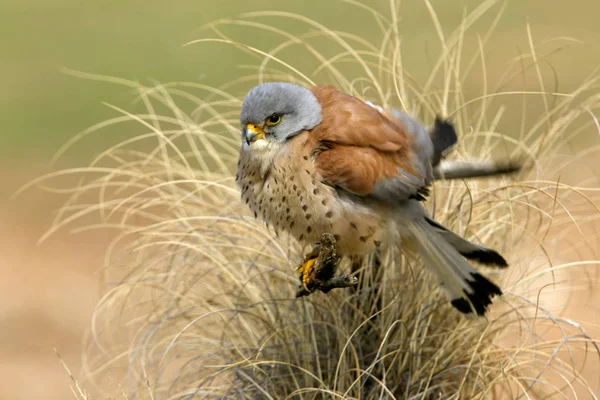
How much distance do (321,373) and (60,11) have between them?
32.1ft

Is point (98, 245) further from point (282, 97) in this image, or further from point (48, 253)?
point (282, 97)

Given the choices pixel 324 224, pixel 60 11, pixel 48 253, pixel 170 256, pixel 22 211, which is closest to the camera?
pixel 324 224

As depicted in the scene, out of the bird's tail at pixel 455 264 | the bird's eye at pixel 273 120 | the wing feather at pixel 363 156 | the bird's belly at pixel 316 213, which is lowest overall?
the bird's tail at pixel 455 264

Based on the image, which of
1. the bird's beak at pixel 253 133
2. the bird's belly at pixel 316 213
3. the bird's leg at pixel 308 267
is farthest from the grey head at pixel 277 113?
the bird's leg at pixel 308 267

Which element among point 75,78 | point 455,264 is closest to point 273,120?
point 455,264

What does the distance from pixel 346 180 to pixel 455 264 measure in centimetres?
42

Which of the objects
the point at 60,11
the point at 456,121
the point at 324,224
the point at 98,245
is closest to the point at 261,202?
the point at 324,224

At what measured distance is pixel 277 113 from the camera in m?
2.81

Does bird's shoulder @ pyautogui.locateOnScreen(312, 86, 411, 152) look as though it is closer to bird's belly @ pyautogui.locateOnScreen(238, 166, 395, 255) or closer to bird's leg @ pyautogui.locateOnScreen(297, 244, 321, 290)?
bird's belly @ pyautogui.locateOnScreen(238, 166, 395, 255)

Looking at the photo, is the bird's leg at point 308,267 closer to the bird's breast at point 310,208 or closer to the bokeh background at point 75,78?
the bird's breast at point 310,208

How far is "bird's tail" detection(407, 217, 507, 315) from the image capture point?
282cm

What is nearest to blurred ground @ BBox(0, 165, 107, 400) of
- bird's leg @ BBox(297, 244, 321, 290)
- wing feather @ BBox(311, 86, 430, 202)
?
bird's leg @ BBox(297, 244, 321, 290)

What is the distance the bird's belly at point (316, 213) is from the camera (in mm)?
2756

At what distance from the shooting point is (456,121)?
3721 millimetres
